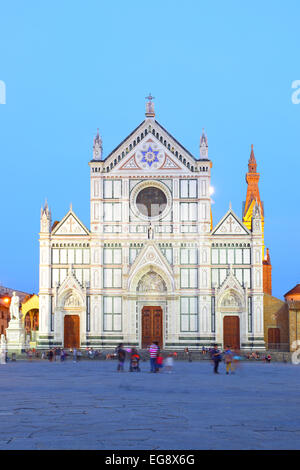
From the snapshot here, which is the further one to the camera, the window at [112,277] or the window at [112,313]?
the window at [112,277]

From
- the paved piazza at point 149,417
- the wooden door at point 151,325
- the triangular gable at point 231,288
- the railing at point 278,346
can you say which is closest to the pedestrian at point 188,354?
the wooden door at point 151,325

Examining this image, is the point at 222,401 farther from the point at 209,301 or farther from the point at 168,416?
the point at 209,301

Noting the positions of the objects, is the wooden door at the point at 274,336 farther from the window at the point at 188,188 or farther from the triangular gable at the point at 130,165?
the triangular gable at the point at 130,165

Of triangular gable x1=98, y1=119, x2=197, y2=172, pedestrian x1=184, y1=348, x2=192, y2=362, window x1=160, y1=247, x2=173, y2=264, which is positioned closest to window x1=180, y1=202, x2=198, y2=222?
window x1=160, y1=247, x2=173, y2=264

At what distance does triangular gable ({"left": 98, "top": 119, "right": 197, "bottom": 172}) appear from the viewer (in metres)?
57.7

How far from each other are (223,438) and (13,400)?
8277 mm

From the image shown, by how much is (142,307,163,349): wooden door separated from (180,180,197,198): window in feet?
31.2

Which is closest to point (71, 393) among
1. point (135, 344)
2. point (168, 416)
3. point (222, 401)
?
point (222, 401)

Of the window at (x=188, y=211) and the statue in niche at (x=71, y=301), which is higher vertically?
the window at (x=188, y=211)

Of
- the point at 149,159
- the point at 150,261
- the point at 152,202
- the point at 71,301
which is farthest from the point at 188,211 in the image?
the point at 71,301

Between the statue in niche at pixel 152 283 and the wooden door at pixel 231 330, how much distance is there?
5725 mm

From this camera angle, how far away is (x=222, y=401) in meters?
17.9

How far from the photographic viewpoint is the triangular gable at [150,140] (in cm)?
5769

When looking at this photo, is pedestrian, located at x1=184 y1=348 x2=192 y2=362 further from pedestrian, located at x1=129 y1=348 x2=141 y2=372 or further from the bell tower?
the bell tower
